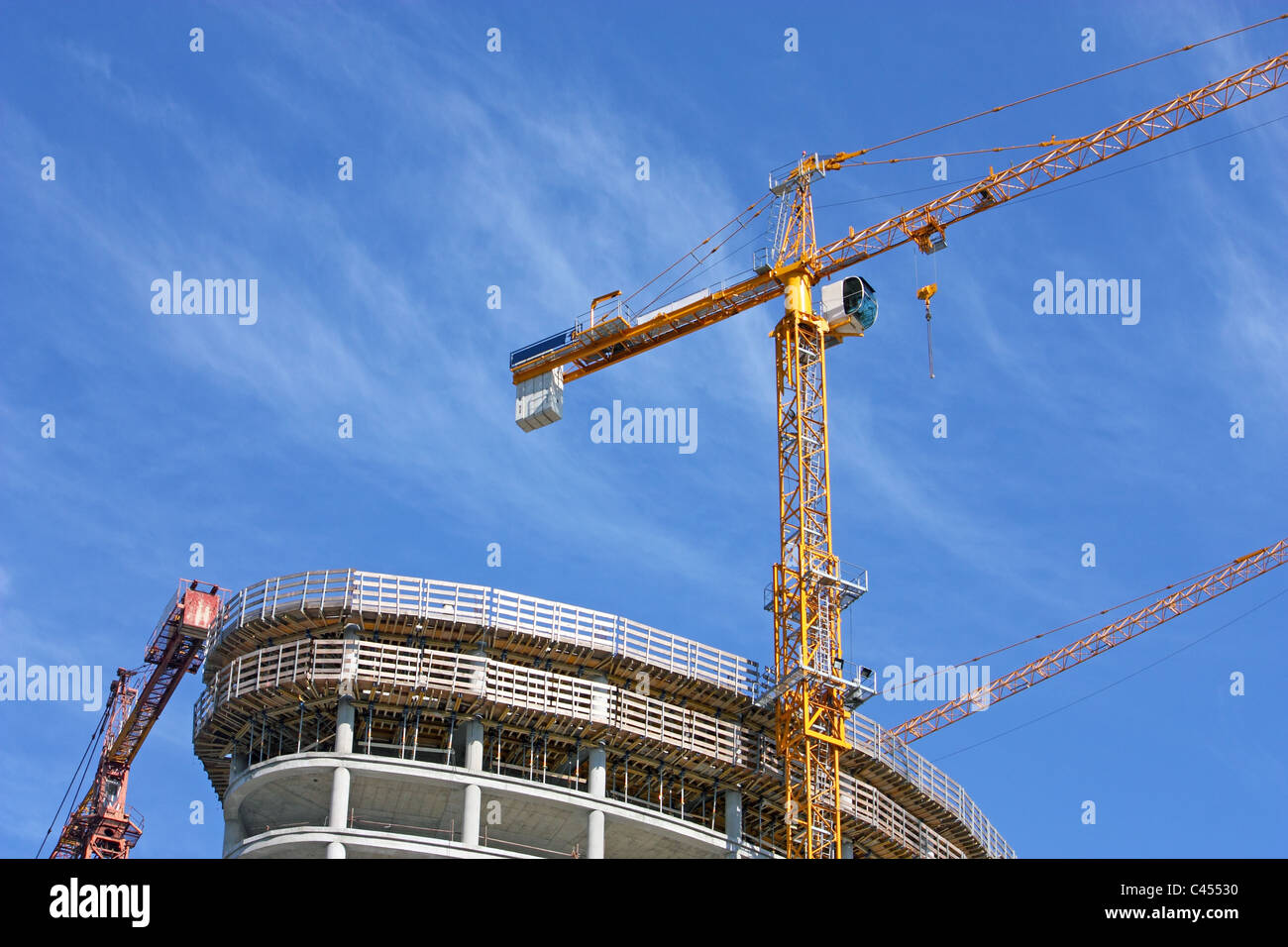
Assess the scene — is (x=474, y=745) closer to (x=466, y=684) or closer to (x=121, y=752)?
(x=466, y=684)

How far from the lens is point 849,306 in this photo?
304 feet

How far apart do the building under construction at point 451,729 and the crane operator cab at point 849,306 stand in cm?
2634

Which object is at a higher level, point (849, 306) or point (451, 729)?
point (849, 306)

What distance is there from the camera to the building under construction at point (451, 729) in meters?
66.8

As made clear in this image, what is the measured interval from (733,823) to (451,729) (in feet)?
45.5

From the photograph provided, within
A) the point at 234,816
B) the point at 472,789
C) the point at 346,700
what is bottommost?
the point at 234,816

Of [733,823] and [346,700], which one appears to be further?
[733,823]

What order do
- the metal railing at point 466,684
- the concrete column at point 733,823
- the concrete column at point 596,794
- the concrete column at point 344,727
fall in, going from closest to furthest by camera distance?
the concrete column at point 344,727 → the concrete column at point 596,794 → the metal railing at point 466,684 → the concrete column at point 733,823

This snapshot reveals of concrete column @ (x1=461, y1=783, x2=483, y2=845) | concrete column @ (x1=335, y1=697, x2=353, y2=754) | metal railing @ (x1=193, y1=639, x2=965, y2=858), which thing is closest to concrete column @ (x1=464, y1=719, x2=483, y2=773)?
concrete column @ (x1=461, y1=783, x2=483, y2=845)

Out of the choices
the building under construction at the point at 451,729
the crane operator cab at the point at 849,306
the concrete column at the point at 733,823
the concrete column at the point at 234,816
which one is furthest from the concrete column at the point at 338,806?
the crane operator cab at the point at 849,306

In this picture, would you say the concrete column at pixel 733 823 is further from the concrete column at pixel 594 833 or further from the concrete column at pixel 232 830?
the concrete column at pixel 232 830

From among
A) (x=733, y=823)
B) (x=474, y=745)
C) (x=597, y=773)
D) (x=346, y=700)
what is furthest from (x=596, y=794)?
(x=346, y=700)
